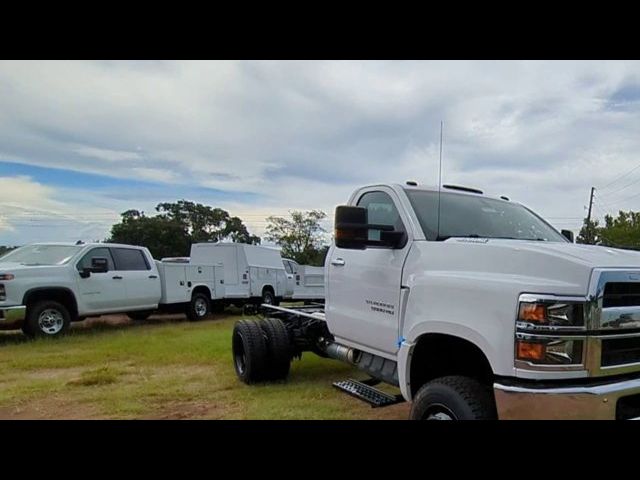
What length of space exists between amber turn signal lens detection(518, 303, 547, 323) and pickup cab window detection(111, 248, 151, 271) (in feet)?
33.2

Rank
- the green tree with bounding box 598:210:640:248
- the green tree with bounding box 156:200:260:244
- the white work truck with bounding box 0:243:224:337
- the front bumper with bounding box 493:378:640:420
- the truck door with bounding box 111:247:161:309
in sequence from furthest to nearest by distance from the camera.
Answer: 1. the green tree with bounding box 156:200:260:244
2. the green tree with bounding box 598:210:640:248
3. the truck door with bounding box 111:247:161:309
4. the white work truck with bounding box 0:243:224:337
5. the front bumper with bounding box 493:378:640:420

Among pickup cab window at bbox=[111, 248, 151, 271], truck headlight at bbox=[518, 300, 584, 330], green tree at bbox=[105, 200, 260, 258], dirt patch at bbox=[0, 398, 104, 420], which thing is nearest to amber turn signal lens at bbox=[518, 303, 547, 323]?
truck headlight at bbox=[518, 300, 584, 330]

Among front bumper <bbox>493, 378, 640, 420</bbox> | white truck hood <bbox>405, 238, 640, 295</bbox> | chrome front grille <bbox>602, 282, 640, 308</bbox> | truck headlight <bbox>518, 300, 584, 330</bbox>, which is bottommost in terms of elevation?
front bumper <bbox>493, 378, 640, 420</bbox>

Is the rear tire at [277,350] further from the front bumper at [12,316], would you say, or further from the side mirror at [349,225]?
the front bumper at [12,316]

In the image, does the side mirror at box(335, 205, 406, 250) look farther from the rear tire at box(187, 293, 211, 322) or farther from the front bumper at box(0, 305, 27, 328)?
the rear tire at box(187, 293, 211, 322)

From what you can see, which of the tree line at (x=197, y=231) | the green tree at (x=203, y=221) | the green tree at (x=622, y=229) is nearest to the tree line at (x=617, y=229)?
the green tree at (x=622, y=229)

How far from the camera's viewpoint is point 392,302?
3668mm

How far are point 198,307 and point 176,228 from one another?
36555 mm

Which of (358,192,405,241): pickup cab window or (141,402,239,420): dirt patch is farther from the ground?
(358,192,405,241): pickup cab window

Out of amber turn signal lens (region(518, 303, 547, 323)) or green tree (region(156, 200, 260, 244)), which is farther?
Result: green tree (region(156, 200, 260, 244))

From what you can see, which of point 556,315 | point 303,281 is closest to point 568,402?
point 556,315

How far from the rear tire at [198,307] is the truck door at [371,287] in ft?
30.0

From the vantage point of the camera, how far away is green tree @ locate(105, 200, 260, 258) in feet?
146
